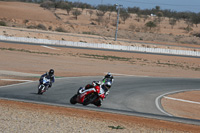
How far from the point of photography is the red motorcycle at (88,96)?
15465mm

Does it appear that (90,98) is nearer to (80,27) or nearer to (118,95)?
(118,95)

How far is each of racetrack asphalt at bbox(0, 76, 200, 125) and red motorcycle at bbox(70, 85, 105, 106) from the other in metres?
0.28

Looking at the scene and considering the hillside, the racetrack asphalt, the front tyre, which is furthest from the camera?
the hillside

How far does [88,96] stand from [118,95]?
562 cm

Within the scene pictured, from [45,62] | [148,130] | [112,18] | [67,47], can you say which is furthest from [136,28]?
[148,130]

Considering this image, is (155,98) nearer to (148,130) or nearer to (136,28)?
(148,130)

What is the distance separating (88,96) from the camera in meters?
15.8

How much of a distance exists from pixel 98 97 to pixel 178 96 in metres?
10.1

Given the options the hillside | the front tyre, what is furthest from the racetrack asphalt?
the hillside

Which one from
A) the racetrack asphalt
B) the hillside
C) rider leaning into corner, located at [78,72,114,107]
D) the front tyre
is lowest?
the racetrack asphalt

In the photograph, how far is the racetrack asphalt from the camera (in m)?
15.9

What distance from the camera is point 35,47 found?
2035 inches

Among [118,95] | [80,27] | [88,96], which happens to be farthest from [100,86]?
[80,27]

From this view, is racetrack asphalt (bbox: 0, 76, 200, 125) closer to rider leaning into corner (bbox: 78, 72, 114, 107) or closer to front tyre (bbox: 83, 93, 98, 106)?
front tyre (bbox: 83, 93, 98, 106)
